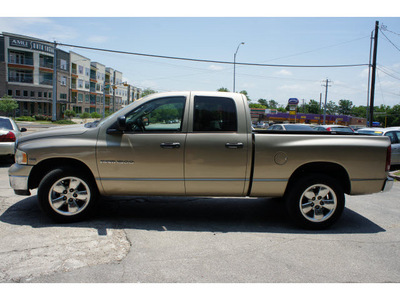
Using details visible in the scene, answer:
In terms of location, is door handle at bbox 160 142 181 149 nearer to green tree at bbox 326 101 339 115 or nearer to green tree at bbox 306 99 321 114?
green tree at bbox 306 99 321 114

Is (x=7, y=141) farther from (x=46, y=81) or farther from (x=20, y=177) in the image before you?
(x=46, y=81)

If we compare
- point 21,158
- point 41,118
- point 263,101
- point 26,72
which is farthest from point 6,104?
point 263,101

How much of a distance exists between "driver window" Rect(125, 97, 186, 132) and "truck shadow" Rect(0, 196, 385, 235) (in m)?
1.45

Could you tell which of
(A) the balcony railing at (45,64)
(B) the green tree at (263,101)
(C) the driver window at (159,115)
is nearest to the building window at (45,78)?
(A) the balcony railing at (45,64)

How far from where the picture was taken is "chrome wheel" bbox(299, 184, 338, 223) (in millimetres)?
4660

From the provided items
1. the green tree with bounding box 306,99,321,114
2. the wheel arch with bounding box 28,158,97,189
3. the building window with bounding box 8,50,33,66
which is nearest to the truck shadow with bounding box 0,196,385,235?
the wheel arch with bounding box 28,158,97,189

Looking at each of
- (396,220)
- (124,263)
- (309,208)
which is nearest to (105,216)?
(124,263)

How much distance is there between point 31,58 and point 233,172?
59637 millimetres

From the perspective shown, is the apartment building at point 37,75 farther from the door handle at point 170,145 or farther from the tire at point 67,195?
the door handle at point 170,145

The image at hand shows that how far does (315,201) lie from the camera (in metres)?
4.69

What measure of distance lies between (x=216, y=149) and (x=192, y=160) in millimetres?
376

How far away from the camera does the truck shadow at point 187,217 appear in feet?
15.4

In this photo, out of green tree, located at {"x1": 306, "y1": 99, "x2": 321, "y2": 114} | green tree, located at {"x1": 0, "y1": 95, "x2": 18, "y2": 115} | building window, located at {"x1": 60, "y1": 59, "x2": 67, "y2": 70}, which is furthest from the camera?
green tree, located at {"x1": 306, "y1": 99, "x2": 321, "y2": 114}

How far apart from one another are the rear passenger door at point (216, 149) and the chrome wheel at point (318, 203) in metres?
0.93
